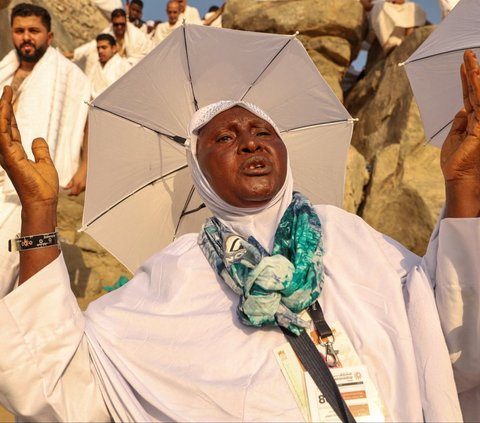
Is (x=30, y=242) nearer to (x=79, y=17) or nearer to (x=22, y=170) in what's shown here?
(x=22, y=170)

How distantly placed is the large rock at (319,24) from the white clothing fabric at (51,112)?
6408mm

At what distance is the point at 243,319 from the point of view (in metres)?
2.39

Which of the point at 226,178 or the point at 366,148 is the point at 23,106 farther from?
the point at 366,148

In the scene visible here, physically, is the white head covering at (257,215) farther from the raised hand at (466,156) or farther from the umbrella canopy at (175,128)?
the umbrella canopy at (175,128)

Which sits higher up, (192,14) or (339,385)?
(192,14)

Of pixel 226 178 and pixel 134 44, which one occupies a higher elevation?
pixel 134 44

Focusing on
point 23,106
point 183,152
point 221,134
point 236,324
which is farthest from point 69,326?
point 23,106

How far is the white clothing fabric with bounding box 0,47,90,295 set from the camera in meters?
5.25

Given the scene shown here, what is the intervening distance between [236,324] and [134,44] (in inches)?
355

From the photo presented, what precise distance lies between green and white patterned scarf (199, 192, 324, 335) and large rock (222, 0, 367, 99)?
9.25 meters

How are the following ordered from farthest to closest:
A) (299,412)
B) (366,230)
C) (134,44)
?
1. (134,44)
2. (366,230)
3. (299,412)

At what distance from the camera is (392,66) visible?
11.0 m

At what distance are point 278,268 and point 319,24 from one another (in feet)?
33.0

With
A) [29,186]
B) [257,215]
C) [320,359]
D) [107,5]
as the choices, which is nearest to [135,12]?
[107,5]
